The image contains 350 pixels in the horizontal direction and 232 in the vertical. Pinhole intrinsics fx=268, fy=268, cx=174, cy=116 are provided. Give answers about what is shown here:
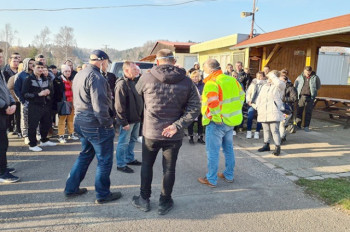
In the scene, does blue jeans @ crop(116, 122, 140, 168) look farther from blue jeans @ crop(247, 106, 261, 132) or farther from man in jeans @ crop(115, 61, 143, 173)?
blue jeans @ crop(247, 106, 261, 132)

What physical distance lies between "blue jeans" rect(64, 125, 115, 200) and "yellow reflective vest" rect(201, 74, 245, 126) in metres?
1.48

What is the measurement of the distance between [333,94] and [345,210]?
11.3m

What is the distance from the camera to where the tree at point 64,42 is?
237 ft

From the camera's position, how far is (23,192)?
385 cm

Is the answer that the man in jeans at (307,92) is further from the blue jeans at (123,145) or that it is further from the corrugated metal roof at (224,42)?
the blue jeans at (123,145)

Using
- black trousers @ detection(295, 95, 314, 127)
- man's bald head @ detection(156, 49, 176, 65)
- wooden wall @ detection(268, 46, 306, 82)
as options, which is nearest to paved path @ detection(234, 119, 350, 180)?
black trousers @ detection(295, 95, 314, 127)

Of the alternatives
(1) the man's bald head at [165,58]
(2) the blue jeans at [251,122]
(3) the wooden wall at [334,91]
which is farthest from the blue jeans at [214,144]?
(3) the wooden wall at [334,91]

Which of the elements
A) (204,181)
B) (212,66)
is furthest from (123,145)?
(212,66)

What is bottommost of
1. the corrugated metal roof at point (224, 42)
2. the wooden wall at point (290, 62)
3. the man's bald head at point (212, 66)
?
the man's bald head at point (212, 66)

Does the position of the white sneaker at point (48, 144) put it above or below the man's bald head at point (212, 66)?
below

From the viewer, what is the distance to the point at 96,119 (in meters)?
3.38

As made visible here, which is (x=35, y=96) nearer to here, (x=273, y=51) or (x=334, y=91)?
(x=273, y=51)

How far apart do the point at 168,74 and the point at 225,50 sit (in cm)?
1165

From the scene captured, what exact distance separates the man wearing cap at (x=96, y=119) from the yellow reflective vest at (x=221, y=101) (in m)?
1.48
